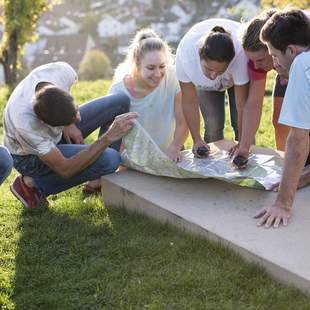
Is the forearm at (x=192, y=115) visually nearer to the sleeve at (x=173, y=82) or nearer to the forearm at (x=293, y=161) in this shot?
the sleeve at (x=173, y=82)

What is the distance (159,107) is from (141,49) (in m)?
0.44

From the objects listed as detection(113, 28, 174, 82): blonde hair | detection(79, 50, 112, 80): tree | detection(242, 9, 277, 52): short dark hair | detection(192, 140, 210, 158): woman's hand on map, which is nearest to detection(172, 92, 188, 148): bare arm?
detection(192, 140, 210, 158): woman's hand on map

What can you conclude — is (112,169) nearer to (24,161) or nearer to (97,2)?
(24,161)

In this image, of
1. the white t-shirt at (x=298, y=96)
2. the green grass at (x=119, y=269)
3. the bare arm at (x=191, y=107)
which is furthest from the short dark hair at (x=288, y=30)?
the bare arm at (x=191, y=107)

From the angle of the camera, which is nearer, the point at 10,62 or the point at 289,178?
the point at 289,178

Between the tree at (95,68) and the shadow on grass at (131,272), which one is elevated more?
the shadow on grass at (131,272)

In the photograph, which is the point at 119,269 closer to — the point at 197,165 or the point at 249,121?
the point at 197,165

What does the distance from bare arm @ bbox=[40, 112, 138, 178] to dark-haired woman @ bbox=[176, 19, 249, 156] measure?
19.6 inches

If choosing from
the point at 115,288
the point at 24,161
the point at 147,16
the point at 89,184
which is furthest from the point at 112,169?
the point at 147,16

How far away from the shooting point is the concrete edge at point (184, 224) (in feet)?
7.42

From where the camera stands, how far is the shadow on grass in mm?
2264

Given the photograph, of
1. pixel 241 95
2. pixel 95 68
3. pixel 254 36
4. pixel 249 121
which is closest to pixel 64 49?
pixel 95 68

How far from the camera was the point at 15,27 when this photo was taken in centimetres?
1082

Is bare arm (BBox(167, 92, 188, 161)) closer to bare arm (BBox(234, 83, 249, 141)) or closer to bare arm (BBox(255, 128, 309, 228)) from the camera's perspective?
bare arm (BBox(234, 83, 249, 141))
